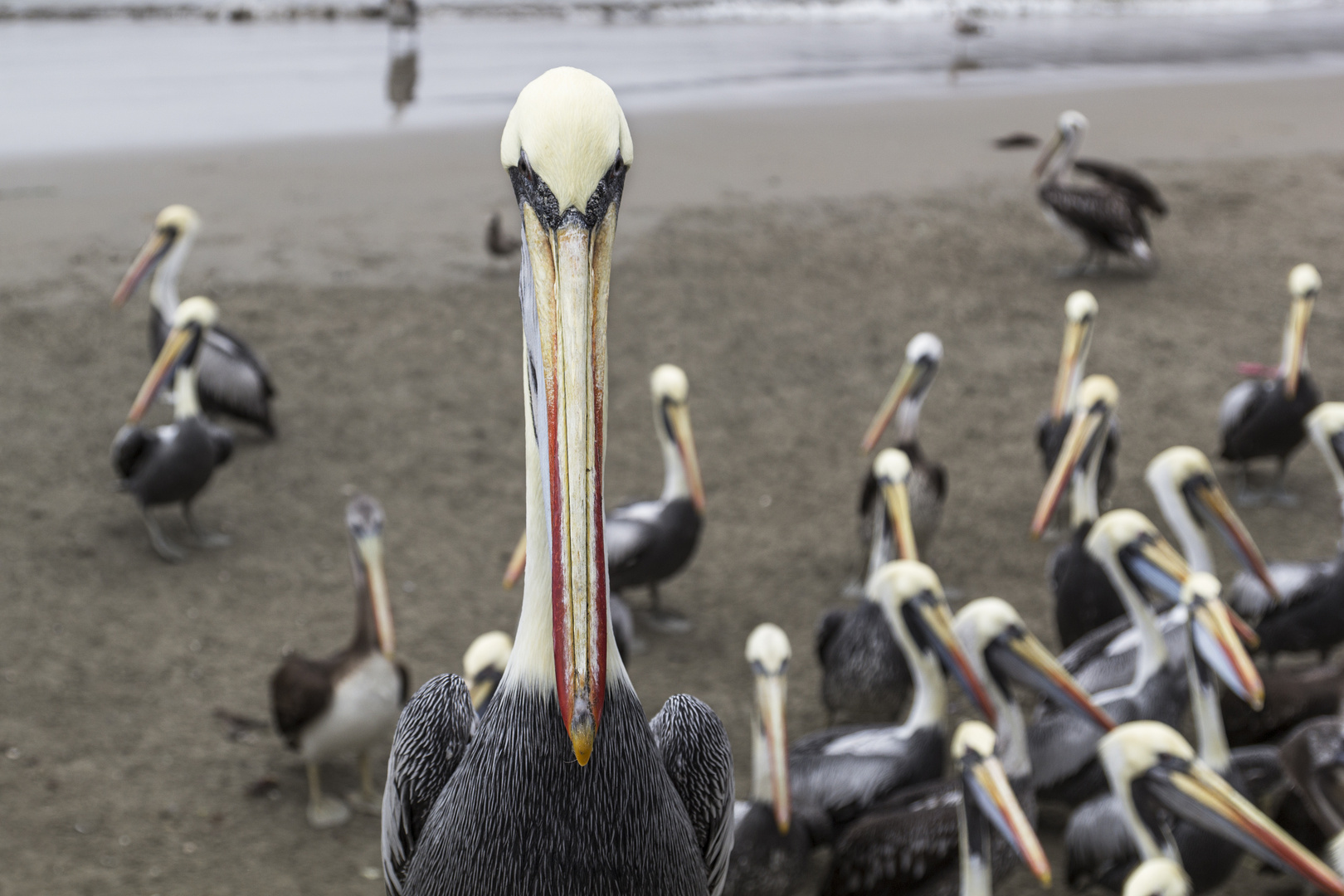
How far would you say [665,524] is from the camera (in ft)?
19.1

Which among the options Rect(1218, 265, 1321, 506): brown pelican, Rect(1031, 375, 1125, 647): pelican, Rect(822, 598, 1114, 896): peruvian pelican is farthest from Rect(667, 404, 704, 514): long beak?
Rect(1218, 265, 1321, 506): brown pelican

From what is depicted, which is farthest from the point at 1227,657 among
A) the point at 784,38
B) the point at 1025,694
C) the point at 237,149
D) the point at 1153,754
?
the point at 784,38

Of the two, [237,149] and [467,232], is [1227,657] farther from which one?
[237,149]

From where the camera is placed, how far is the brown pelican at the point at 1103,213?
988 centimetres

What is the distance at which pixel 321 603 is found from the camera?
6055 mm

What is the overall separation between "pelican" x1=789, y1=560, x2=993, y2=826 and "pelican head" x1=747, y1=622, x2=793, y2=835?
16 centimetres

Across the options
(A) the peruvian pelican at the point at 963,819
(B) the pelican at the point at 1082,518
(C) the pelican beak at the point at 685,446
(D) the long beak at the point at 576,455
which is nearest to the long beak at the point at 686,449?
(C) the pelican beak at the point at 685,446

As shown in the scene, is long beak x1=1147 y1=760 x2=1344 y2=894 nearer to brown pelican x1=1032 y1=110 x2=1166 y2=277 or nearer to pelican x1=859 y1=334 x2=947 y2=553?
pelican x1=859 y1=334 x2=947 y2=553

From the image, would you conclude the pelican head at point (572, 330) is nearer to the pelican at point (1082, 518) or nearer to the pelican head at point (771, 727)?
the pelican head at point (771, 727)

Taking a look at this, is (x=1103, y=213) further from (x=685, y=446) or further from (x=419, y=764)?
(x=419, y=764)

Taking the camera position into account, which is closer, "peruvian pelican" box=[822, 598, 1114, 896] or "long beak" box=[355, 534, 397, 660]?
"peruvian pelican" box=[822, 598, 1114, 896]

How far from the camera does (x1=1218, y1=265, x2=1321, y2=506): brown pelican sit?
673cm

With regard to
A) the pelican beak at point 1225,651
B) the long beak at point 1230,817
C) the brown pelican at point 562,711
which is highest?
the brown pelican at point 562,711

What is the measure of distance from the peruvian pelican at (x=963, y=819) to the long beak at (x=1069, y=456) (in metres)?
1.59
